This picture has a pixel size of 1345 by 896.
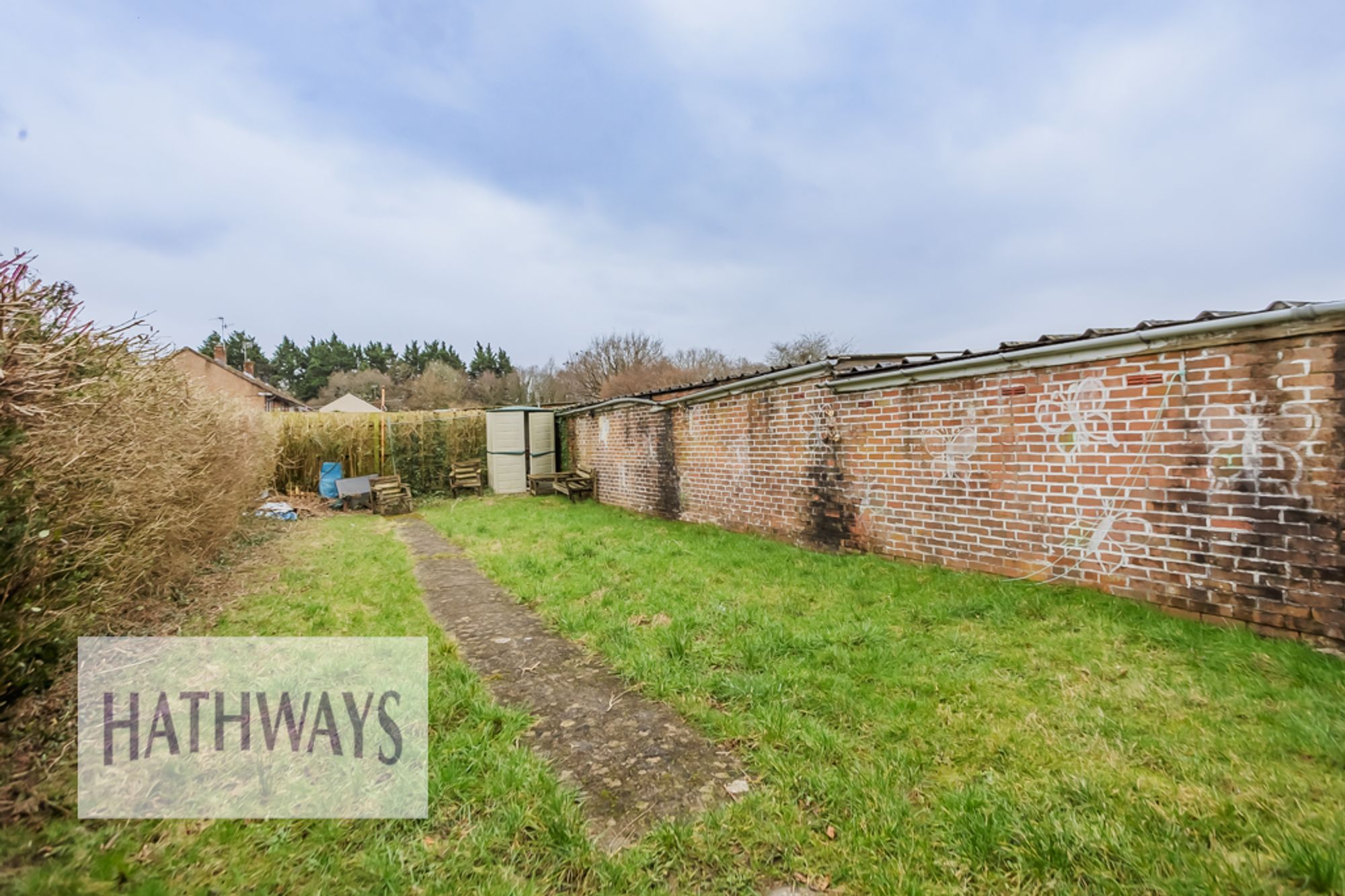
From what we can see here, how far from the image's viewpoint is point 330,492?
12.6 metres

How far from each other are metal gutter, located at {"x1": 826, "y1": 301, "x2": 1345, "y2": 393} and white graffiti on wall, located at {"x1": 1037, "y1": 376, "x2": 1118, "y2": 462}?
232mm

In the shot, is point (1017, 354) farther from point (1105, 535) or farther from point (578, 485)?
point (578, 485)

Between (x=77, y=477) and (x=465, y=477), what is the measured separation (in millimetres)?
11359

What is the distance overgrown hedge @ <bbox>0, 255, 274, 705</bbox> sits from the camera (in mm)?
2049

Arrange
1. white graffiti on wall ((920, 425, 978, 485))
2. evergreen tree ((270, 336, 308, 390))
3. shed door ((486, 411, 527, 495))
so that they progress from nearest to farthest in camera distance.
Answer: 1. white graffiti on wall ((920, 425, 978, 485))
2. shed door ((486, 411, 527, 495))
3. evergreen tree ((270, 336, 308, 390))

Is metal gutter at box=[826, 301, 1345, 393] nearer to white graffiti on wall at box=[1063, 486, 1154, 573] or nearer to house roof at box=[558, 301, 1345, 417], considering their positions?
house roof at box=[558, 301, 1345, 417]

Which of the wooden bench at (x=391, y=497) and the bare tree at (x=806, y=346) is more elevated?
the bare tree at (x=806, y=346)

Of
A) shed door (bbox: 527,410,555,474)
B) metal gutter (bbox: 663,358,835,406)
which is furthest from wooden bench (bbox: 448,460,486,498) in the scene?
metal gutter (bbox: 663,358,835,406)

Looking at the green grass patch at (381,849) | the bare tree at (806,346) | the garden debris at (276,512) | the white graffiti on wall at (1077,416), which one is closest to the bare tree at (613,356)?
the bare tree at (806,346)

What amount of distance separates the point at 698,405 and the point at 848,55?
6189 mm

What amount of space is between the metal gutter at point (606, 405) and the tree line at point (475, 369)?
10527mm

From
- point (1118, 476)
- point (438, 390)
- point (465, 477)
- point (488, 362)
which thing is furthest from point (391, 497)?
point (488, 362)

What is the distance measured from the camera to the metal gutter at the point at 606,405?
9663 millimetres

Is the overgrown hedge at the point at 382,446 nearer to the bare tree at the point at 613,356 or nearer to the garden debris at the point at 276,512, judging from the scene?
the garden debris at the point at 276,512
